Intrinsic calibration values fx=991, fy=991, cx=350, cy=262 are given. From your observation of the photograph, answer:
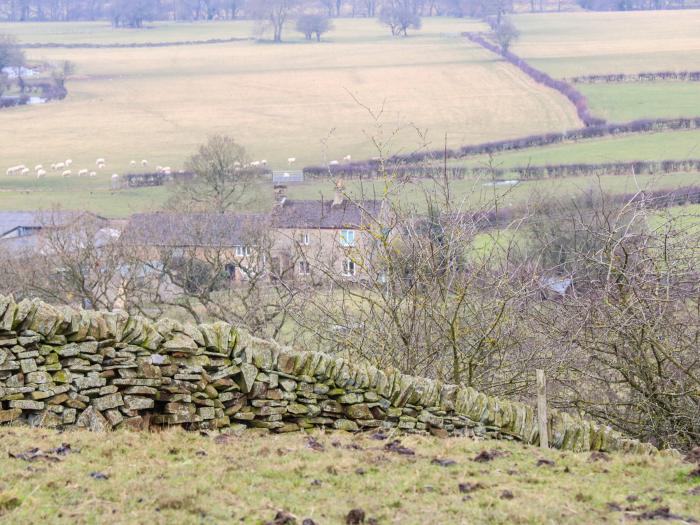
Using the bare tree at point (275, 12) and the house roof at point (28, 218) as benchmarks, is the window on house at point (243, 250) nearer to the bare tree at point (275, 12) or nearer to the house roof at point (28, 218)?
the house roof at point (28, 218)

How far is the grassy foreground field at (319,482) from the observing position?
324 inches

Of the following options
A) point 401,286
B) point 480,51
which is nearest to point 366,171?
point 401,286

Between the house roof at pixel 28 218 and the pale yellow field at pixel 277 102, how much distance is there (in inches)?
699

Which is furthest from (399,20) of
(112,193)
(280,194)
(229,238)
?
(229,238)

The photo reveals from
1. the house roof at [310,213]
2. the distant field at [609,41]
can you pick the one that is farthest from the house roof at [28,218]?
the distant field at [609,41]

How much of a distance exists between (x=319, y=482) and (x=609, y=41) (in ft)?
406

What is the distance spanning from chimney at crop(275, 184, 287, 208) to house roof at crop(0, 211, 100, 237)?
37.5 feet

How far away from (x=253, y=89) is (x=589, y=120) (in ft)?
148

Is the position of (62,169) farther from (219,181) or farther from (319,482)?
(319,482)

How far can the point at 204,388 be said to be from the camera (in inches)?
445

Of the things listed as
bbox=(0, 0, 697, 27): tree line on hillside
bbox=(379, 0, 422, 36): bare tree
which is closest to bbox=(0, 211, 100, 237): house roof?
bbox=(379, 0, 422, 36): bare tree

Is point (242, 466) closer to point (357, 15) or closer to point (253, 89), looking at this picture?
point (253, 89)

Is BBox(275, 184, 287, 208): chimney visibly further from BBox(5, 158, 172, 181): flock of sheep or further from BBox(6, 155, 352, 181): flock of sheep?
BBox(5, 158, 172, 181): flock of sheep

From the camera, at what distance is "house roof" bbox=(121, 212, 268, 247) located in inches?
1517
